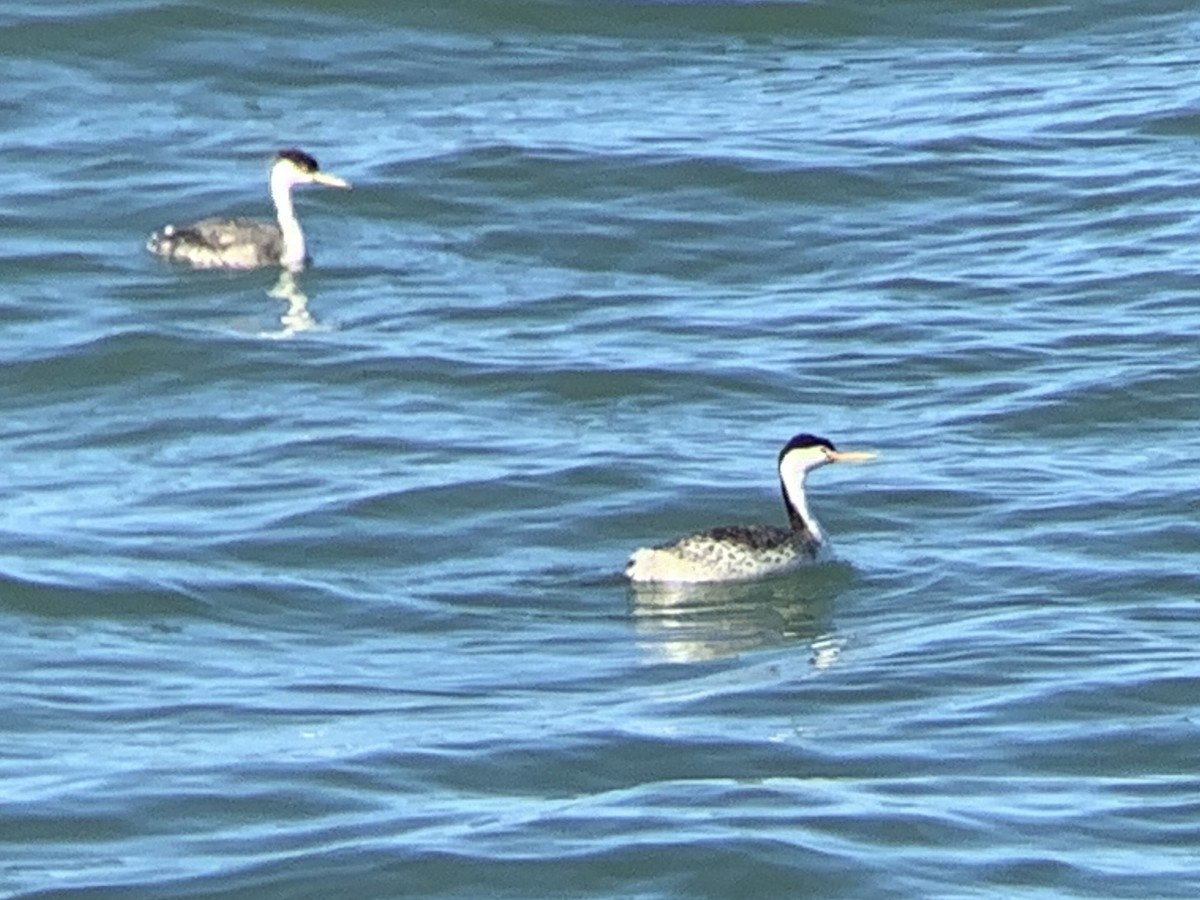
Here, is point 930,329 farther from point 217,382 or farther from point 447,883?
point 447,883

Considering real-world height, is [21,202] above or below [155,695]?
above

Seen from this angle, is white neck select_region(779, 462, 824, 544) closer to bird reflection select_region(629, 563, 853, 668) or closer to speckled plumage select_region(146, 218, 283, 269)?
bird reflection select_region(629, 563, 853, 668)

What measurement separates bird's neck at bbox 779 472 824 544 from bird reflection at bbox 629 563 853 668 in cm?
30

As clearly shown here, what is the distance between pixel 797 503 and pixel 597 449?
1892 mm

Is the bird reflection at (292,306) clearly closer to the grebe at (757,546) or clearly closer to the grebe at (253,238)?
the grebe at (253,238)

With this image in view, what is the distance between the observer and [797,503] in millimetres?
16344

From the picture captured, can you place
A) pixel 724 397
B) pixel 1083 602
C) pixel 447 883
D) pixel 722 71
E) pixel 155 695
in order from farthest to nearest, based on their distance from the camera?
1. pixel 722 71
2. pixel 724 397
3. pixel 1083 602
4. pixel 155 695
5. pixel 447 883

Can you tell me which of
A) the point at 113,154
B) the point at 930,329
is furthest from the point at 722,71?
the point at 930,329

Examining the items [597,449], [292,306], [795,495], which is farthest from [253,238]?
[795,495]

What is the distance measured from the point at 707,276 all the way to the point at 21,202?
453 cm

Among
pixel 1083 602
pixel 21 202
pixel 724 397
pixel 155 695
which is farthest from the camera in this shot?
pixel 21 202

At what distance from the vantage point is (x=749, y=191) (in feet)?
77.8

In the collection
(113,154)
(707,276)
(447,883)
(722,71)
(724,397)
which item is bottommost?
(447,883)

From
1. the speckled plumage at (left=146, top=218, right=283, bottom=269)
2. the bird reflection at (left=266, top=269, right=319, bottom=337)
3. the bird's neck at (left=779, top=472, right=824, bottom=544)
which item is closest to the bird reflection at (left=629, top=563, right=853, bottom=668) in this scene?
the bird's neck at (left=779, top=472, right=824, bottom=544)
